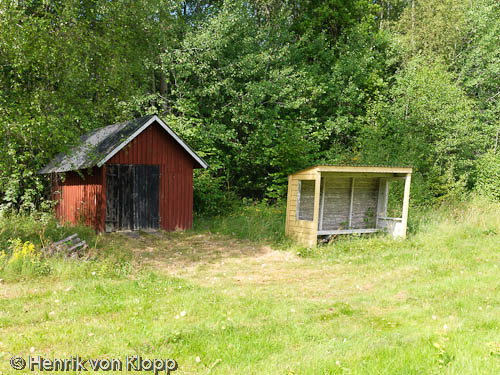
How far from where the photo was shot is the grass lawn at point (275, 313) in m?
4.28

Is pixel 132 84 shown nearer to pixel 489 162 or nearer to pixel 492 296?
pixel 492 296

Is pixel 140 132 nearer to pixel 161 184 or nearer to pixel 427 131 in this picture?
pixel 161 184

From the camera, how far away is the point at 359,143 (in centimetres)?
2150

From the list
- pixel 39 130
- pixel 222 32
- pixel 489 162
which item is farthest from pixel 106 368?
pixel 489 162

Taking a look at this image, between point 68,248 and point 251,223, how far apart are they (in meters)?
6.94

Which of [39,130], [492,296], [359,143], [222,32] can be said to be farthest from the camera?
[359,143]

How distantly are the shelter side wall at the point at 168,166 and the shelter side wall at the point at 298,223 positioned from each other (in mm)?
4749

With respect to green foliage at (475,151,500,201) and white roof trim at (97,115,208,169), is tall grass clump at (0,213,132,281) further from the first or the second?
green foliage at (475,151,500,201)

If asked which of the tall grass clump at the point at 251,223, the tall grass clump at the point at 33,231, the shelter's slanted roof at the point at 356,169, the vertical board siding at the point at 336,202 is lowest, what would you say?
the tall grass clump at the point at 251,223

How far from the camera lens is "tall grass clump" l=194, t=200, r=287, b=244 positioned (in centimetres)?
1331

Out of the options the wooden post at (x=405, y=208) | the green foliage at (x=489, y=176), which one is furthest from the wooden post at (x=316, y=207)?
the green foliage at (x=489, y=176)

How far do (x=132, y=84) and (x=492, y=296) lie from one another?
1065cm

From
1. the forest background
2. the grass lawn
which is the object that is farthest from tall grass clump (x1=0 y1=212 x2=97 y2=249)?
the grass lawn

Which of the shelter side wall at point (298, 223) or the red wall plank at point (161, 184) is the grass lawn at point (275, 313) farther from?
the red wall plank at point (161, 184)
